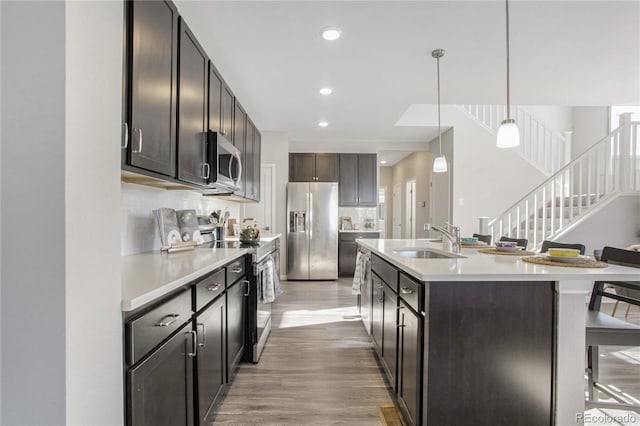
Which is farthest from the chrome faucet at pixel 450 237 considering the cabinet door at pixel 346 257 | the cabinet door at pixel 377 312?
the cabinet door at pixel 346 257

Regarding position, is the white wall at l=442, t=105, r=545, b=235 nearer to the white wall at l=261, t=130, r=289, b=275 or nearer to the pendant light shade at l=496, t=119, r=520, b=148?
the white wall at l=261, t=130, r=289, b=275

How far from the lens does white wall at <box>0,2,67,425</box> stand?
0.72 m

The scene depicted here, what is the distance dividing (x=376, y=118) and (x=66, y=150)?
176 inches

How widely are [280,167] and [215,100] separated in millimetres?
3130

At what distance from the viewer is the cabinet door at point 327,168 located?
19.6 ft

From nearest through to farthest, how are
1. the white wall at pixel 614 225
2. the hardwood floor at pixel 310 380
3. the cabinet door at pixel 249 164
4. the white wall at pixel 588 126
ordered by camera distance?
the hardwood floor at pixel 310 380 < the cabinet door at pixel 249 164 < the white wall at pixel 614 225 < the white wall at pixel 588 126

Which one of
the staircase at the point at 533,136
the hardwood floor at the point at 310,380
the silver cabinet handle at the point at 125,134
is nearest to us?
the silver cabinet handle at the point at 125,134

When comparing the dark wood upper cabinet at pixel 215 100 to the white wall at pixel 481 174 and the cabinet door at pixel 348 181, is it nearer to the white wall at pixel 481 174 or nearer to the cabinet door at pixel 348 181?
the cabinet door at pixel 348 181

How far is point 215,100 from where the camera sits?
2436 millimetres

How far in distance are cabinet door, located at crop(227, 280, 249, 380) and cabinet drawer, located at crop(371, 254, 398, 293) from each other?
991mm

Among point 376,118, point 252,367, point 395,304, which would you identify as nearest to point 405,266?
point 395,304

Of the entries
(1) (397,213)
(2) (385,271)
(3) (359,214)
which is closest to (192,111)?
(2) (385,271)

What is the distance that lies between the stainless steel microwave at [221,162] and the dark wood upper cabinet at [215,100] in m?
0.11

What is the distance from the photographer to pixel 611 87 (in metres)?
3.67
